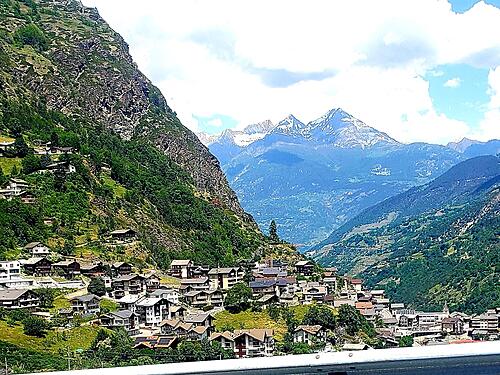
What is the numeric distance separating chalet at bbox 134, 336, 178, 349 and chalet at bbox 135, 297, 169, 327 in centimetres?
449

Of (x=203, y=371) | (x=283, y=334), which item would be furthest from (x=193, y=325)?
(x=203, y=371)

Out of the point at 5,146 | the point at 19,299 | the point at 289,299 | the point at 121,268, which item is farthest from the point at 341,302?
the point at 5,146

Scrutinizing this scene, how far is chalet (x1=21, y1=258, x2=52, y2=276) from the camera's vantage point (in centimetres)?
3369

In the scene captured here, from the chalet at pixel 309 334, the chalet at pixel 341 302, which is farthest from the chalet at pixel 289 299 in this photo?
the chalet at pixel 309 334

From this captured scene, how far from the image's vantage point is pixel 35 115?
57.8 metres

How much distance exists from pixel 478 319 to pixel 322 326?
24.4m

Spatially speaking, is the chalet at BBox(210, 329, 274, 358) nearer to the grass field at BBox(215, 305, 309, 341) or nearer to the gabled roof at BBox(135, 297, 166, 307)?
the grass field at BBox(215, 305, 309, 341)

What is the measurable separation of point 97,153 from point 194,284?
2242 cm

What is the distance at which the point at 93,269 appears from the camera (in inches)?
1383

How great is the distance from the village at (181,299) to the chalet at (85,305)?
0.05 metres

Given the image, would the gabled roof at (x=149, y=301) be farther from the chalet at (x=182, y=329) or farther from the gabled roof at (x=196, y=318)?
the chalet at (x=182, y=329)

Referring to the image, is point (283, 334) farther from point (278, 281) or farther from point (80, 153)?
point (80, 153)

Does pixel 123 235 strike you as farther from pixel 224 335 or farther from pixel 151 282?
pixel 224 335

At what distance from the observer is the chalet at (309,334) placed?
90.4ft
